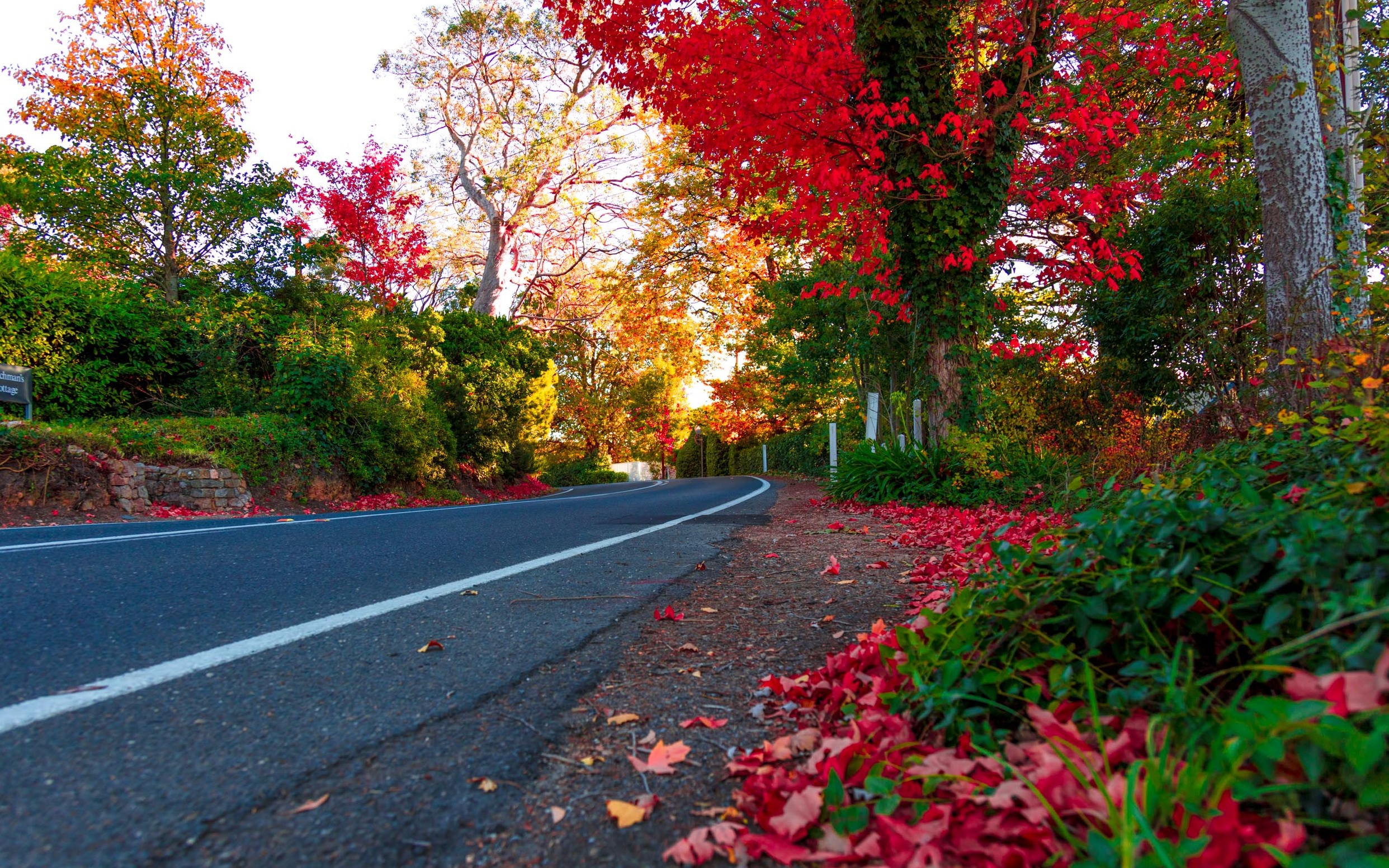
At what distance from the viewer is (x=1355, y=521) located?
4.71 feet

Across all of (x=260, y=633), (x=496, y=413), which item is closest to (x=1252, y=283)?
(x=260, y=633)

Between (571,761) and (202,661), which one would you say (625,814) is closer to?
(571,761)

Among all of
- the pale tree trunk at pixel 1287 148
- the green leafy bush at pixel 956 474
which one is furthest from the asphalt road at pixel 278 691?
the pale tree trunk at pixel 1287 148

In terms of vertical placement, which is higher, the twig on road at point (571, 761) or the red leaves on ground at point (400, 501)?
the twig on road at point (571, 761)

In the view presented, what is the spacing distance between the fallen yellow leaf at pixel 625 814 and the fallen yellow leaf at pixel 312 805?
2.03 feet

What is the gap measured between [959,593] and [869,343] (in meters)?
9.55

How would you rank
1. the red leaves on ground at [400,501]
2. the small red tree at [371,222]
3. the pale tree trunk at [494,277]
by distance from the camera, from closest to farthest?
A: 1. the red leaves on ground at [400,501]
2. the small red tree at [371,222]
3. the pale tree trunk at [494,277]

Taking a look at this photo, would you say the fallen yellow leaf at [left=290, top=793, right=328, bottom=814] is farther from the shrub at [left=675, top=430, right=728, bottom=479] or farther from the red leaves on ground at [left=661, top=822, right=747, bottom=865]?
the shrub at [left=675, top=430, right=728, bottom=479]

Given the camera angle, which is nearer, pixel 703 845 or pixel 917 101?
pixel 703 845

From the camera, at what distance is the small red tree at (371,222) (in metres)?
16.2

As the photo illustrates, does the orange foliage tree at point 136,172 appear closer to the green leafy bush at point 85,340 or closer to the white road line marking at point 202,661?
the green leafy bush at point 85,340

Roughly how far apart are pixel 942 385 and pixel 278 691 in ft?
26.3

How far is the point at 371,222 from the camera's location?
1652 cm

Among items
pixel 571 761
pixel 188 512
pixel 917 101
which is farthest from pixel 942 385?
pixel 188 512
